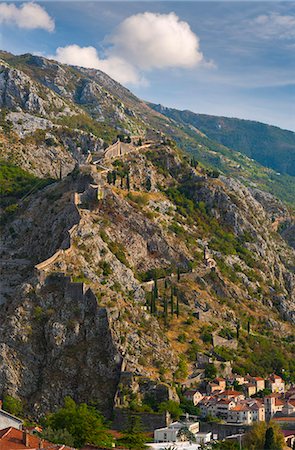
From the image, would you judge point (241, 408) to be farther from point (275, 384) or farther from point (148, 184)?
point (148, 184)

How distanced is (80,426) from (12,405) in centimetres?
1448

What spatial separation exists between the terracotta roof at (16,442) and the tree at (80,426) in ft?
25.3

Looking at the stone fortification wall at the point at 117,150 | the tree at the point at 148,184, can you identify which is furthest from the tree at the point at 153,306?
the stone fortification wall at the point at 117,150

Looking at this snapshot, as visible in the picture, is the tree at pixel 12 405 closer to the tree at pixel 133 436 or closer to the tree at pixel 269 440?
the tree at pixel 133 436

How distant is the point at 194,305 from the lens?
91375 millimetres

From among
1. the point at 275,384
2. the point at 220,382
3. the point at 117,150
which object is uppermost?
the point at 117,150

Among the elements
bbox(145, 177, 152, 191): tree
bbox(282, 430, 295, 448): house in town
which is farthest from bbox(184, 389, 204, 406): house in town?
bbox(145, 177, 152, 191): tree

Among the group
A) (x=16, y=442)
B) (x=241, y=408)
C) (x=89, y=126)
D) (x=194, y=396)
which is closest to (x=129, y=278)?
(x=194, y=396)

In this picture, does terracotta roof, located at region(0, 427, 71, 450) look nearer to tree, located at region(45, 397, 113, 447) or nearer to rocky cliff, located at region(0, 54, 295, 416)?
tree, located at region(45, 397, 113, 447)

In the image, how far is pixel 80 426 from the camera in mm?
57469

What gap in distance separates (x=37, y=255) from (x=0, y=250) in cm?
632

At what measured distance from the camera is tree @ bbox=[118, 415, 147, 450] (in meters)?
58.5

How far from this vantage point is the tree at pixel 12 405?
226 ft

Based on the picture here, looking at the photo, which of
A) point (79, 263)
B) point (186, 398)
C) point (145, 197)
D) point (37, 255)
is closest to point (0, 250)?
point (37, 255)
